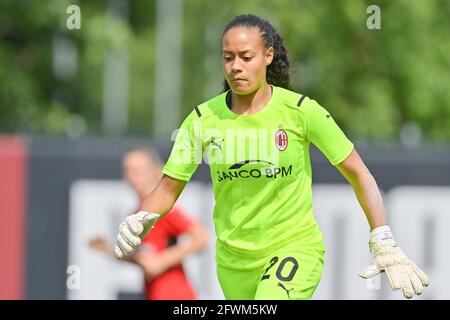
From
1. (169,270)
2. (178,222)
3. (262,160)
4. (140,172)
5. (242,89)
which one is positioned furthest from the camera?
(140,172)

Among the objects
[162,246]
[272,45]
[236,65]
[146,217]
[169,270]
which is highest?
[272,45]

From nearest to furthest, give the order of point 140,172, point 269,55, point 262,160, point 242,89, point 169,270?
point 242,89, point 269,55, point 262,160, point 169,270, point 140,172

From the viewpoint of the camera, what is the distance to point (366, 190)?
269 inches

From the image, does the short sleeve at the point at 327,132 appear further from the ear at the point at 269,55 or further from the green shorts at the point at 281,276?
the green shorts at the point at 281,276

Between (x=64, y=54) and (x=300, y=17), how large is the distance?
27.0 ft

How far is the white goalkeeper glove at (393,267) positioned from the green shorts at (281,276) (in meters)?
0.41

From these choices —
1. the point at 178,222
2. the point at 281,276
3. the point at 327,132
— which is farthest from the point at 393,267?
the point at 178,222

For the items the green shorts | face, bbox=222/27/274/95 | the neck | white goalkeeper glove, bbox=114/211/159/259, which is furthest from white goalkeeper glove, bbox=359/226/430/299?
white goalkeeper glove, bbox=114/211/159/259

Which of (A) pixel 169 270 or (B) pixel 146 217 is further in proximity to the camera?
(A) pixel 169 270

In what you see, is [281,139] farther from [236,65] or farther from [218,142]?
[236,65]

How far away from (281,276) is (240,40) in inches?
54.6

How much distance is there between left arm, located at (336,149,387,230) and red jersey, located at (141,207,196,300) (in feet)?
9.79
